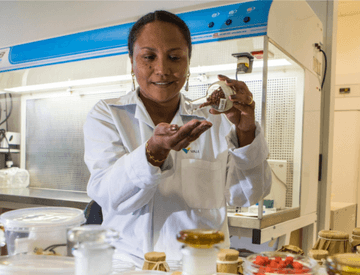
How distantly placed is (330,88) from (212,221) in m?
2.12

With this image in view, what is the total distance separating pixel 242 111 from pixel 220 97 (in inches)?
4.3

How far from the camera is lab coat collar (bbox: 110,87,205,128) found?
1483mm

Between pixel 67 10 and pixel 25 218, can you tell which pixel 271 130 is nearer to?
pixel 25 218

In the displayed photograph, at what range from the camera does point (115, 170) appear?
1.14m

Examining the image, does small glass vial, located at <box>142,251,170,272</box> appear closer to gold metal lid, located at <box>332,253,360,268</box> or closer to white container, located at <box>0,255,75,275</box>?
white container, located at <box>0,255,75,275</box>

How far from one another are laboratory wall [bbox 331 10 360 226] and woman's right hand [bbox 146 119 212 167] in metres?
4.74

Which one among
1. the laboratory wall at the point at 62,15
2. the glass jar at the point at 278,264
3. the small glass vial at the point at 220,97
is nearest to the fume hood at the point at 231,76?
the laboratory wall at the point at 62,15

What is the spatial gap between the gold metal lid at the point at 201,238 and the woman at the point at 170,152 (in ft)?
2.21

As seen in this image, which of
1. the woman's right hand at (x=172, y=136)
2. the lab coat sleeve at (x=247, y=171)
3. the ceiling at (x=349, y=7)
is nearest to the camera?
the woman's right hand at (x=172, y=136)

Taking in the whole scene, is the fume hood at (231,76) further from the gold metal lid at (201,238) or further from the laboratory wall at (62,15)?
the gold metal lid at (201,238)

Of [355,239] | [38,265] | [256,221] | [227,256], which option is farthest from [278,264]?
[256,221]

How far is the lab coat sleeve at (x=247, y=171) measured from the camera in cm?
131

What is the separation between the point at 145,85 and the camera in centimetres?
A: 148

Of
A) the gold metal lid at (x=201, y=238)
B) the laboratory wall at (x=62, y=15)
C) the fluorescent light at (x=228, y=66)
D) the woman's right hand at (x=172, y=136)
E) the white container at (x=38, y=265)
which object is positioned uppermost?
the laboratory wall at (x=62, y=15)
